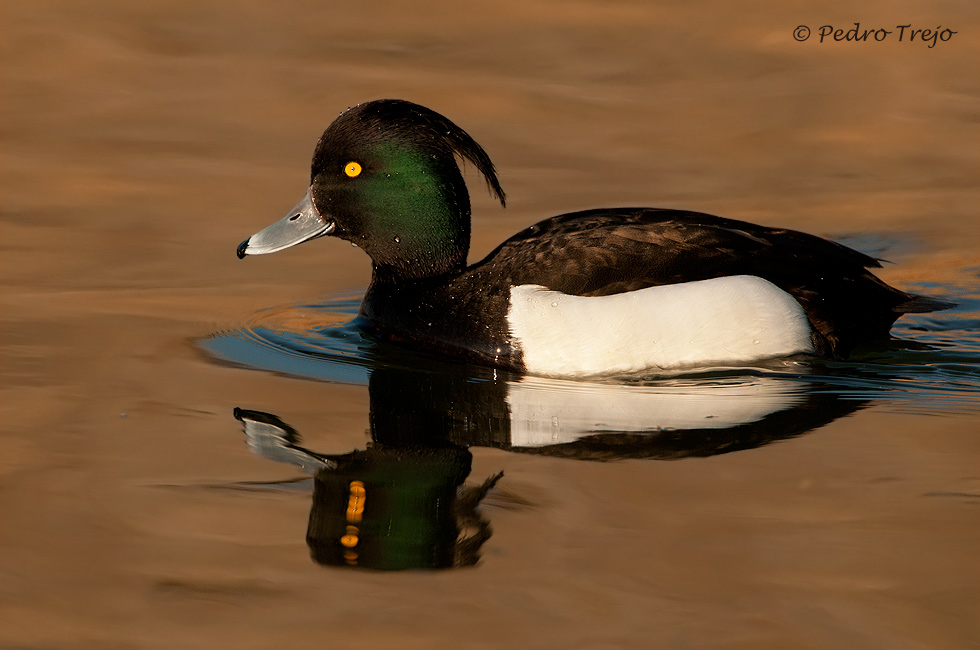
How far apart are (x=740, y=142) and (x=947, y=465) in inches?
235

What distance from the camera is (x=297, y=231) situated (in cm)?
690

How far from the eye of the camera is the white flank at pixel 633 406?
5.43m

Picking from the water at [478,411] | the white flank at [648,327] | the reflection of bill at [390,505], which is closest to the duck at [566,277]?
the white flank at [648,327]

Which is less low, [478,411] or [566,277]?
[566,277]

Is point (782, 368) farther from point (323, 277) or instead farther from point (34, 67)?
point (34, 67)

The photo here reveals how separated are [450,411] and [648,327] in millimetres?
1064

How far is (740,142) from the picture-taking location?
35.0ft

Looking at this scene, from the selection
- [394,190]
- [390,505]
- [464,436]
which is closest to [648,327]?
[464,436]

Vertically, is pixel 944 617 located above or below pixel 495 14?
below

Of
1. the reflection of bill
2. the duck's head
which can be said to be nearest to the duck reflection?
the reflection of bill

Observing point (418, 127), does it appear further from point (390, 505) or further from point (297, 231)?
point (390, 505)

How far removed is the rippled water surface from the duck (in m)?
0.18

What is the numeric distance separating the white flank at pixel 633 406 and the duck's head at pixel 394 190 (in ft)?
3.37

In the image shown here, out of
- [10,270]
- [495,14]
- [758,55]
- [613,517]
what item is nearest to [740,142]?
[758,55]
